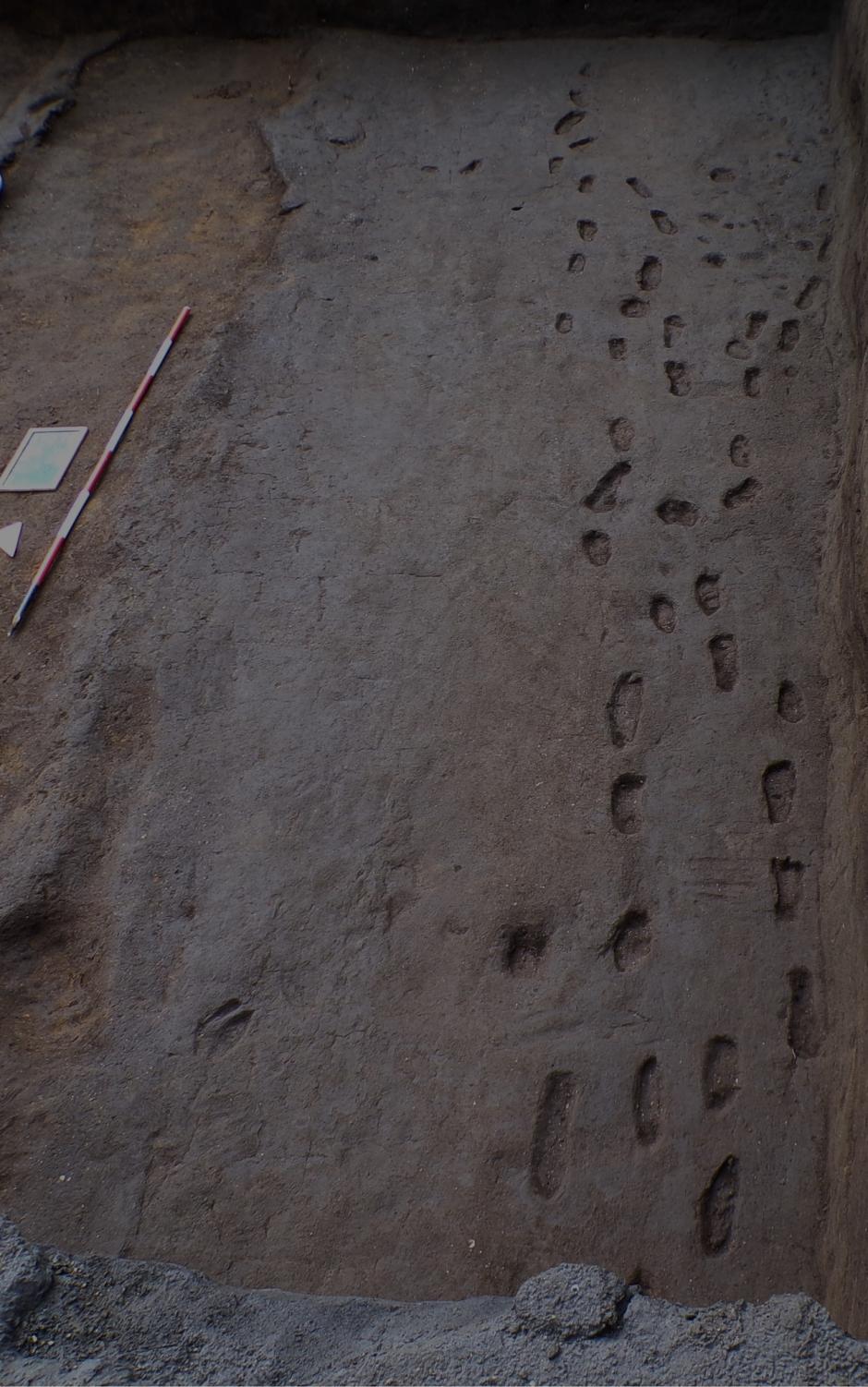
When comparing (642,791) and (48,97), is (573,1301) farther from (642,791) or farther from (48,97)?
(48,97)

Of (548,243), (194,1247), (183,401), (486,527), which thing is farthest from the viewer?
(548,243)

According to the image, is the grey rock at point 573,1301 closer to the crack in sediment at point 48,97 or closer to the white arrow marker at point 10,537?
the white arrow marker at point 10,537

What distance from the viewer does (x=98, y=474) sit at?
2900 mm

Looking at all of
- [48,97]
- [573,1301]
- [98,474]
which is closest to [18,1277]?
[573,1301]

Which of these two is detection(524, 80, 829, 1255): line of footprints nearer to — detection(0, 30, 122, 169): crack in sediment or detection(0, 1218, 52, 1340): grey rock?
detection(0, 1218, 52, 1340): grey rock

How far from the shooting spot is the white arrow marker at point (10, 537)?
2.81 meters

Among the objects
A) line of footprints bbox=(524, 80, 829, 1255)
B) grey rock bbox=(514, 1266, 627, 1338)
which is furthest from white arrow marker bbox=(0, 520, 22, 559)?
grey rock bbox=(514, 1266, 627, 1338)

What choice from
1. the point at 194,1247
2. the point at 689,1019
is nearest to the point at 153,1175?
the point at 194,1247

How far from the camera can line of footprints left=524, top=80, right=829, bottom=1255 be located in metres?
1.89

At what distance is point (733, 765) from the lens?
2.31 m

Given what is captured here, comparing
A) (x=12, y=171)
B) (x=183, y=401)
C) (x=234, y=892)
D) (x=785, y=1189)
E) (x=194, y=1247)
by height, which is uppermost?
(x=12, y=171)

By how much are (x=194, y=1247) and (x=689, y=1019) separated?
0.92 meters

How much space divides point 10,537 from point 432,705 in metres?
1.21

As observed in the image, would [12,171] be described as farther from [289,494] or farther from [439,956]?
[439,956]
